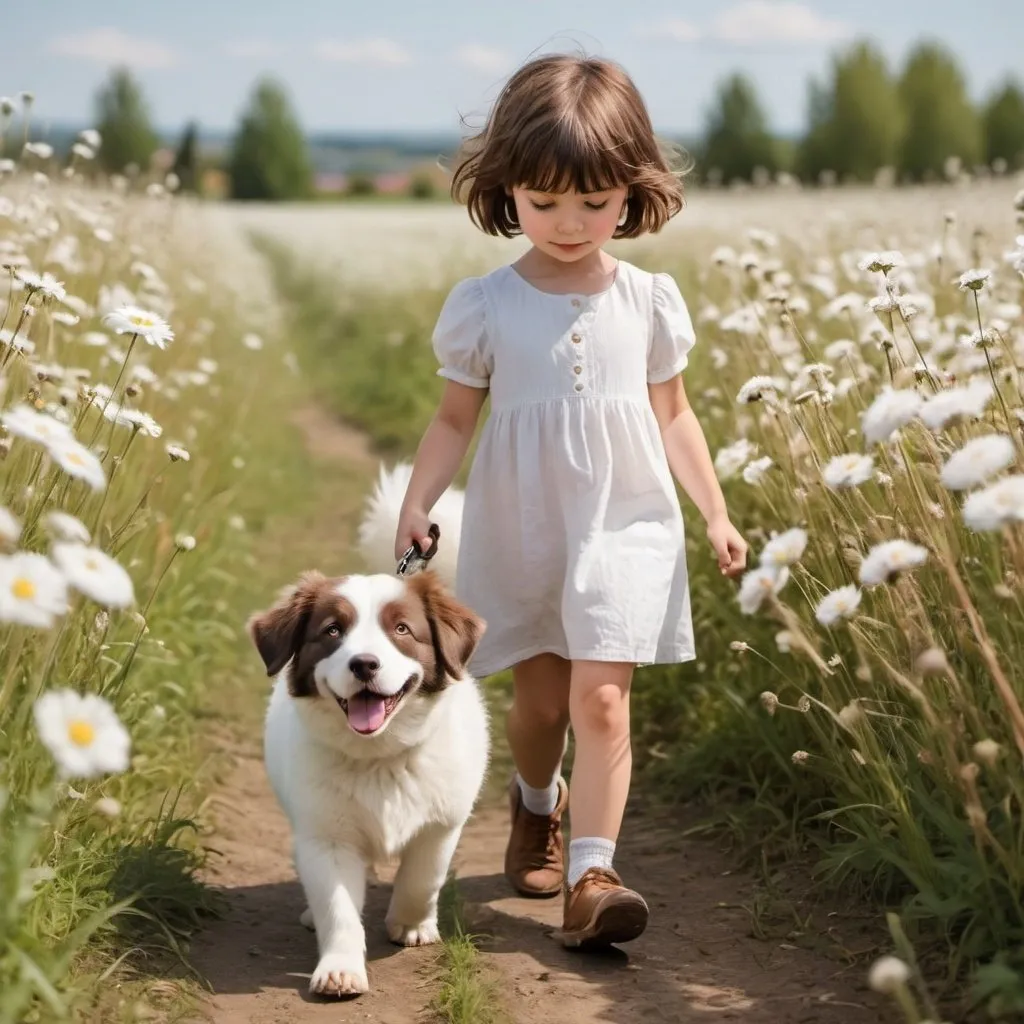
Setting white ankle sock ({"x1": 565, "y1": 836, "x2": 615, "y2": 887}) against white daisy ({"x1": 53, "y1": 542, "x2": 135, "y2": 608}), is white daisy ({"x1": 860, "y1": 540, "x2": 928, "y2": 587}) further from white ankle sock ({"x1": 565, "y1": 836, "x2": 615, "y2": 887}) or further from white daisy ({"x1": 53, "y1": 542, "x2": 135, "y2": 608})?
white ankle sock ({"x1": 565, "y1": 836, "x2": 615, "y2": 887})

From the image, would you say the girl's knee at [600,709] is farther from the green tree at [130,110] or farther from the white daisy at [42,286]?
the green tree at [130,110]

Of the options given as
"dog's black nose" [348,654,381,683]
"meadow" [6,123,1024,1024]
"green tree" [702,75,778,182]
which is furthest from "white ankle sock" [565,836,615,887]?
"green tree" [702,75,778,182]

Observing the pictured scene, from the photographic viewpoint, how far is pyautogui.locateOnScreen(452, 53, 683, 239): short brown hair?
340cm

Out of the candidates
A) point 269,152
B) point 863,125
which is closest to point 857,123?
point 863,125

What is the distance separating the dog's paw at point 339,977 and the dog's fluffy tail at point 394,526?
114cm

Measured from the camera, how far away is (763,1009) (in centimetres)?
299

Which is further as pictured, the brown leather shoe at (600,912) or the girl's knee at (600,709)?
the girl's knee at (600,709)

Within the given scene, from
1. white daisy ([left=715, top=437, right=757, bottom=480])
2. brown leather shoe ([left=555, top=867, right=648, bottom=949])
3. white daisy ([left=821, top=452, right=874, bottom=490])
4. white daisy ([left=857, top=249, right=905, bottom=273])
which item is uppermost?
white daisy ([left=857, top=249, right=905, bottom=273])

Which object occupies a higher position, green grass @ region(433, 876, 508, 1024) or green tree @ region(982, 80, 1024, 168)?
green tree @ region(982, 80, 1024, 168)

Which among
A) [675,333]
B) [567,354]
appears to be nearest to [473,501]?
[567,354]

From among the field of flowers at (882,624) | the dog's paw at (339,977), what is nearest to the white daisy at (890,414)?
the field of flowers at (882,624)

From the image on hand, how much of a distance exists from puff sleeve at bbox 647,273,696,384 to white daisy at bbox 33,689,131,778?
207 cm

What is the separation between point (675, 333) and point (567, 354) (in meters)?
0.32

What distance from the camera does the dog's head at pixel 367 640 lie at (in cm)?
302
